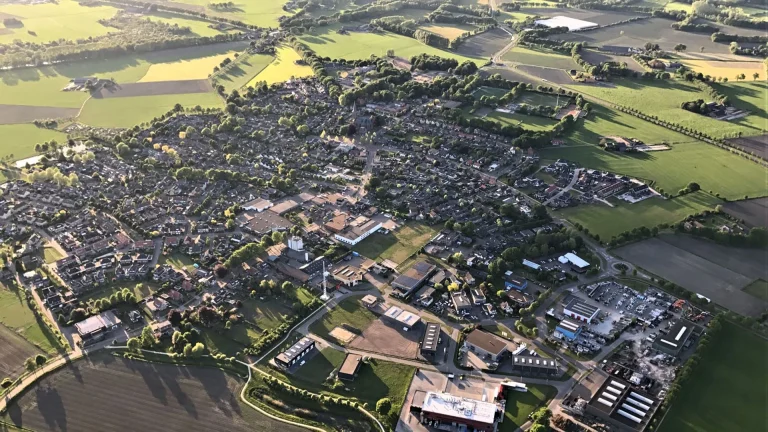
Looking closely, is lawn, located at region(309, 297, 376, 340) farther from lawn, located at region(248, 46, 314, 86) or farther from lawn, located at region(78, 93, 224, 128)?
lawn, located at region(248, 46, 314, 86)

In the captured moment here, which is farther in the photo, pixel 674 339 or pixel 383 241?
pixel 383 241

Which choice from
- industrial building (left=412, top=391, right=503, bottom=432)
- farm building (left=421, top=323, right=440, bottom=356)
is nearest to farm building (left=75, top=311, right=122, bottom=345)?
farm building (left=421, top=323, right=440, bottom=356)

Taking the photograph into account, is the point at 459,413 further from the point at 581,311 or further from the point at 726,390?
the point at 726,390

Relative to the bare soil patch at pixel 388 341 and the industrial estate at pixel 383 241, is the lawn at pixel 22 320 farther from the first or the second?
the bare soil patch at pixel 388 341

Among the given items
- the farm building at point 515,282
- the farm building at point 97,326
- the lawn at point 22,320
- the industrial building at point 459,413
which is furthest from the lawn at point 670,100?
the lawn at point 22,320

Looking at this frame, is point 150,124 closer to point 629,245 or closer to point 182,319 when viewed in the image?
point 182,319

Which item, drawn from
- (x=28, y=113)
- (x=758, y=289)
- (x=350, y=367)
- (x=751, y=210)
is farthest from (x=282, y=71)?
(x=758, y=289)
